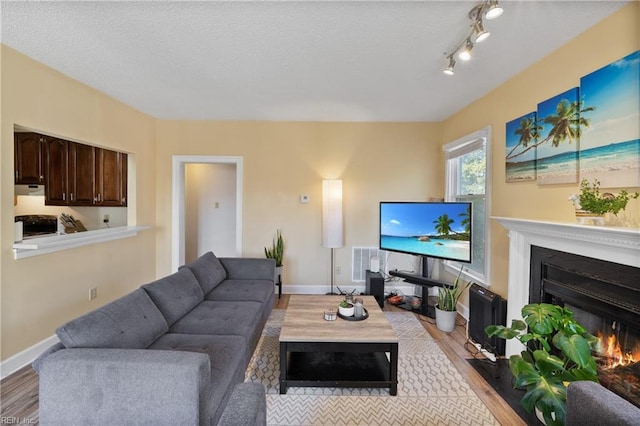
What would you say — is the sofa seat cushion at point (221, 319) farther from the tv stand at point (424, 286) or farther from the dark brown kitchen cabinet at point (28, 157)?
the dark brown kitchen cabinet at point (28, 157)

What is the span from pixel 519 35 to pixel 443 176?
2.27 m

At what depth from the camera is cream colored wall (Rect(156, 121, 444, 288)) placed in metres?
4.07

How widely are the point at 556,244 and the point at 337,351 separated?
1736 millimetres

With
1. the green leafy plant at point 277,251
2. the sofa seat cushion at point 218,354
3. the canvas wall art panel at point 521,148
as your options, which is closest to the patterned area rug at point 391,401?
the sofa seat cushion at point 218,354

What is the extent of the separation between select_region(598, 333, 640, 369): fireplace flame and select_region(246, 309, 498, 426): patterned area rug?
82 centimetres

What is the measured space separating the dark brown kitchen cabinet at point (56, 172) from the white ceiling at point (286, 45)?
97cm

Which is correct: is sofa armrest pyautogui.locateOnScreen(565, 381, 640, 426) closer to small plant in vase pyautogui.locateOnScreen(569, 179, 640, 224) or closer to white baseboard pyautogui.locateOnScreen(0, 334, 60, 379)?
small plant in vase pyautogui.locateOnScreen(569, 179, 640, 224)

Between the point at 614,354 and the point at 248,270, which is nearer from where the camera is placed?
the point at 614,354

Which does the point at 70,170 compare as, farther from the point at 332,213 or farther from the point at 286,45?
the point at 332,213

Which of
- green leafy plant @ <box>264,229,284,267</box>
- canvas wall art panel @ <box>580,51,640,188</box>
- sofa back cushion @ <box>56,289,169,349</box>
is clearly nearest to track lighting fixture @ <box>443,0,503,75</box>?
canvas wall art panel @ <box>580,51,640,188</box>

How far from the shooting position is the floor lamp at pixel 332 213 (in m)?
3.85

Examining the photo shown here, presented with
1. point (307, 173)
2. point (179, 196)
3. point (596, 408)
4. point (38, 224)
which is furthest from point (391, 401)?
point (38, 224)

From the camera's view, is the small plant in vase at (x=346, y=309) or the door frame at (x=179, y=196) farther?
the door frame at (x=179, y=196)

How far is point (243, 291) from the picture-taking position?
2.79m
